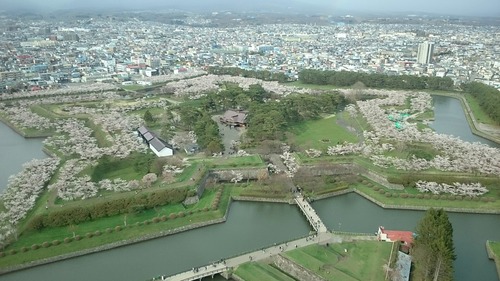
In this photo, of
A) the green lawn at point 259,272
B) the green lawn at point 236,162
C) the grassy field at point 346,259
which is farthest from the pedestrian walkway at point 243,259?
the green lawn at point 236,162

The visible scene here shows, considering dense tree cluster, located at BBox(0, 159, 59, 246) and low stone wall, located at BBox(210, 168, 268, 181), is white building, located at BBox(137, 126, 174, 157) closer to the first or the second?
low stone wall, located at BBox(210, 168, 268, 181)

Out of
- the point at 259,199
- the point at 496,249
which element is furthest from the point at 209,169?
the point at 496,249

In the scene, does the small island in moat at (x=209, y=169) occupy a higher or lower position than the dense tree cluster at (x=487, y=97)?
lower

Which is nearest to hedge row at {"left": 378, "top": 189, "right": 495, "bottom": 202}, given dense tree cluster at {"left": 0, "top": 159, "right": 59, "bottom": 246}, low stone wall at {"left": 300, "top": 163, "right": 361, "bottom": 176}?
low stone wall at {"left": 300, "top": 163, "right": 361, "bottom": 176}

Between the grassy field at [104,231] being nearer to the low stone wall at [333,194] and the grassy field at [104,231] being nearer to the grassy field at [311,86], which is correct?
the low stone wall at [333,194]

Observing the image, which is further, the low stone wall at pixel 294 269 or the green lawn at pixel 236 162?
the green lawn at pixel 236 162

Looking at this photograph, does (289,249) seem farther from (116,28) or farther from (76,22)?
(76,22)
